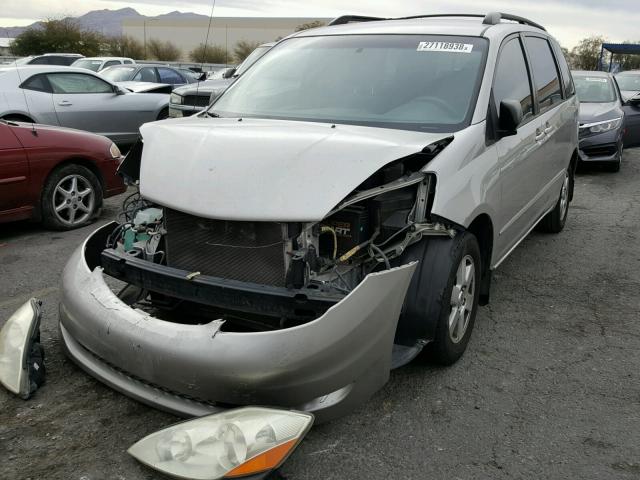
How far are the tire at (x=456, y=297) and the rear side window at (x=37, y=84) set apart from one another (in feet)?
27.7

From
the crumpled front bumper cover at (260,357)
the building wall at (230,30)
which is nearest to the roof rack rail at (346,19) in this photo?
the crumpled front bumper cover at (260,357)

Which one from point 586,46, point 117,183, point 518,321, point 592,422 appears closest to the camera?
point 592,422

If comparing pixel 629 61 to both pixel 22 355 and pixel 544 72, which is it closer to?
pixel 544 72

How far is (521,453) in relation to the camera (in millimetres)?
2908

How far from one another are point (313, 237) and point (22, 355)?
61.4 inches

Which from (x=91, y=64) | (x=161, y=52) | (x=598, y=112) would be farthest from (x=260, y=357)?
(x=161, y=52)

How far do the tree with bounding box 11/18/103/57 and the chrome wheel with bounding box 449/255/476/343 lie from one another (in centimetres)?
4370

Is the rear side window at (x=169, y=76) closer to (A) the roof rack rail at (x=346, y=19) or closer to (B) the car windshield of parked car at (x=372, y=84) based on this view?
(A) the roof rack rail at (x=346, y=19)

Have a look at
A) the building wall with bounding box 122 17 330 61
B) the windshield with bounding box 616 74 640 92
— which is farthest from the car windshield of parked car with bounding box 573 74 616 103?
the building wall with bounding box 122 17 330 61

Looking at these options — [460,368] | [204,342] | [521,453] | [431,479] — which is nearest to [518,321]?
[460,368]

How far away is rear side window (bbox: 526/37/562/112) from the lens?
5.02 m

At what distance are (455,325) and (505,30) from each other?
2.22 m

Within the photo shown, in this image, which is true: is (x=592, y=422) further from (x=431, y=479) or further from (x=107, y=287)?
(x=107, y=287)

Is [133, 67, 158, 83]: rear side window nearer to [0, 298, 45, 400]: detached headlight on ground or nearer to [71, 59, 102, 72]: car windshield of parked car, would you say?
[71, 59, 102, 72]: car windshield of parked car
